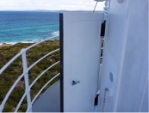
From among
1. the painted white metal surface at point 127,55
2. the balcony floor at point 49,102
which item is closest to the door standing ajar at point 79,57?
the painted white metal surface at point 127,55

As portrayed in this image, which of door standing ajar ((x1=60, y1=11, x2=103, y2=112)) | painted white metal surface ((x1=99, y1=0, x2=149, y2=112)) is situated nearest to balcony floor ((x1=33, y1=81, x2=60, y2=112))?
door standing ajar ((x1=60, y1=11, x2=103, y2=112))

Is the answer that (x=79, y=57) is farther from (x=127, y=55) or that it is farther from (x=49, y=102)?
(x=49, y=102)

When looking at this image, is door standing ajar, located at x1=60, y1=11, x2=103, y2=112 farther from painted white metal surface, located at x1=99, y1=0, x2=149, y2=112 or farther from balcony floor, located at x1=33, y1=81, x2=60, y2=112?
balcony floor, located at x1=33, y1=81, x2=60, y2=112

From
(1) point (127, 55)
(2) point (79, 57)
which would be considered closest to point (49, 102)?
(2) point (79, 57)

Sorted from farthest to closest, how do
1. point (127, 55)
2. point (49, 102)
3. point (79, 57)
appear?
1. point (49, 102)
2. point (79, 57)
3. point (127, 55)

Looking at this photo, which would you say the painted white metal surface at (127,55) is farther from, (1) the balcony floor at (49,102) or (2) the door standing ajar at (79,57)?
(1) the balcony floor at (49,102)
